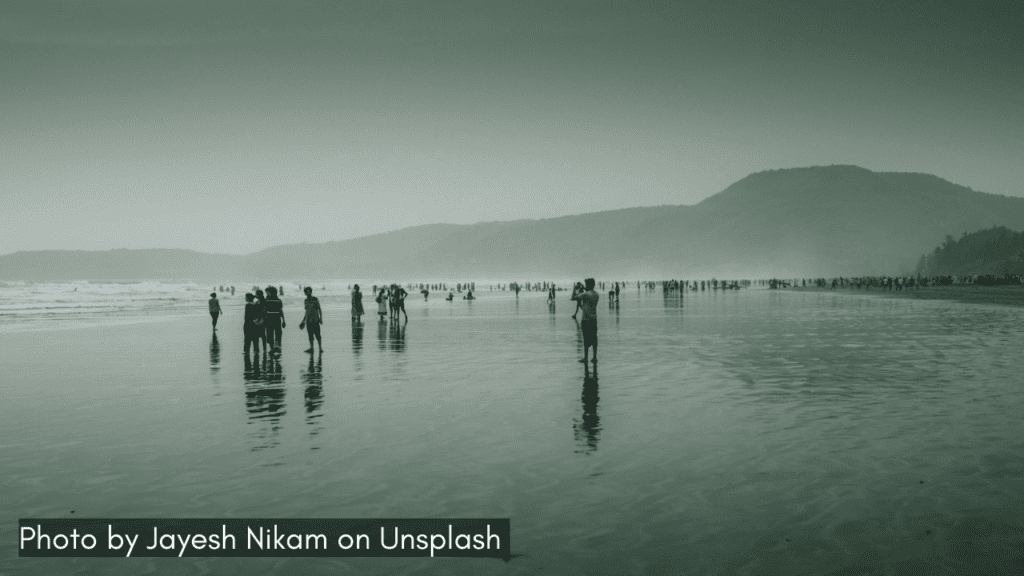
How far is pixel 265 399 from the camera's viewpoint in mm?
13211

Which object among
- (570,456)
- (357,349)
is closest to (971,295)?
(357,349)

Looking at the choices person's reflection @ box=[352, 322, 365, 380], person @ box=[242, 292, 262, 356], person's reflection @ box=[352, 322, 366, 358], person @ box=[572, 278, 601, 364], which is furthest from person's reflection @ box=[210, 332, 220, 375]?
person @ box=[572, 278, 601, 364]

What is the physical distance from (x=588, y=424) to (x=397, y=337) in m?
17.8

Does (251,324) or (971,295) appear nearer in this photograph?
(251,324)

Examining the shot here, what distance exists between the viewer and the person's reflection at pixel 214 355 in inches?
710

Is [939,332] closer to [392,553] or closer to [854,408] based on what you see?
[854,408]

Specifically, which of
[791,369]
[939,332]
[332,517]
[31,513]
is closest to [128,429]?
[31,513]

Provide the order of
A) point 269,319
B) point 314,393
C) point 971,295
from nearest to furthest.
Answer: point 314,393 < point 269,319 < point 971,295

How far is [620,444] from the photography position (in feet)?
30.9

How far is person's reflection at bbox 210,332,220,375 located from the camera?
1803cm

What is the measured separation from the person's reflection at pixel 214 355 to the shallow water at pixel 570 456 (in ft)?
0.60

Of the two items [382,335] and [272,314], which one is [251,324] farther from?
[382,335]

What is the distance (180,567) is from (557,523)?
9.18ft

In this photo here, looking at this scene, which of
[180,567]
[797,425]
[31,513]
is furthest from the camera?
[797,425]
